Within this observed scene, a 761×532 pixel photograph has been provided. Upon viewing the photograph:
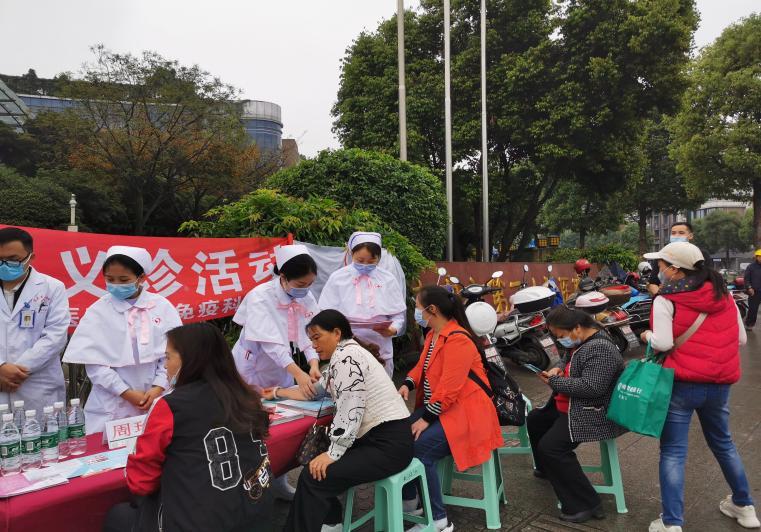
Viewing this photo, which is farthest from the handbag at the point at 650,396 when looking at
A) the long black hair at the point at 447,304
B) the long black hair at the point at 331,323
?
the long black hair at the point at 331,323

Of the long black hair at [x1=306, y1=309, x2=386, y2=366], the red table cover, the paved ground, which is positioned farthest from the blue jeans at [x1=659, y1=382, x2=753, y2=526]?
the red table cover

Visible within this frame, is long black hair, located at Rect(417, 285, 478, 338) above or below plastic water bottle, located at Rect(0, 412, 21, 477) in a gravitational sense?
above

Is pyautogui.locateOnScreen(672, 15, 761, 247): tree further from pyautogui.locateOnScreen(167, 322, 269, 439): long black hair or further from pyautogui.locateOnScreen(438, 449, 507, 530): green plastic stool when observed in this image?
pyautogui.locateOnScreen(167, 322, 269, 439): long black hair

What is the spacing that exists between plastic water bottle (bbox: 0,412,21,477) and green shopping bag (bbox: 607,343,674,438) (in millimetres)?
2824

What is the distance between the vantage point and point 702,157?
21.8 metres

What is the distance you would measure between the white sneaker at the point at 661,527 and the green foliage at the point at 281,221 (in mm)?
3790

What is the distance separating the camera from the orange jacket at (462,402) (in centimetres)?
297

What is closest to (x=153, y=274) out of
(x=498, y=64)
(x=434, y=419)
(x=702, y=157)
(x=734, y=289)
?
(x=434, y=419)


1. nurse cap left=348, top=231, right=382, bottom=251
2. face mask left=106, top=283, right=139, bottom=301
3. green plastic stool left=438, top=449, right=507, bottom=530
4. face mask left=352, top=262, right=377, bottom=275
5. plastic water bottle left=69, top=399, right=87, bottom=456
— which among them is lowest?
green plastic stool left=438, top=449, right=507, bottom=530

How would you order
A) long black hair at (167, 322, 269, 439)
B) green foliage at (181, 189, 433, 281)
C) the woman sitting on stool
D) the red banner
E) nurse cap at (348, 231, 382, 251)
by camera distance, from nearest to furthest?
1. long black hair at (167, 322, 269, 439)
2. the woman sitting on stool
3. the red banner
4. nurse cap at (348, 231, 382, 251)
5. green foliage at (181, 189, 433, 281)

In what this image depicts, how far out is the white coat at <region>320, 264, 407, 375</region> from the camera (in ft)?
14.3

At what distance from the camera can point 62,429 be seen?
2436 millimetres

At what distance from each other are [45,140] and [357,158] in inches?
850

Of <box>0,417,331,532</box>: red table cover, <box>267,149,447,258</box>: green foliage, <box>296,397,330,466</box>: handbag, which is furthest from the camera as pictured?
<box>267,149,447,258</box>: green foliage
